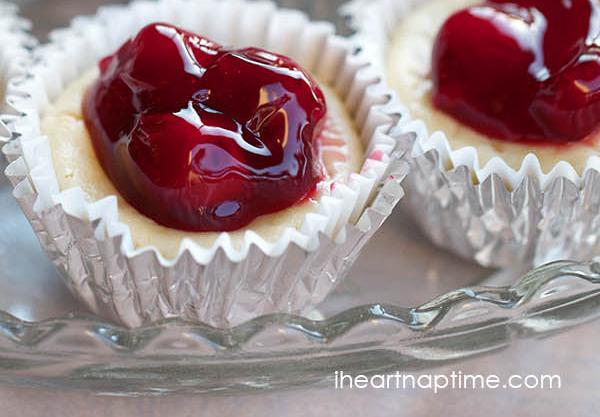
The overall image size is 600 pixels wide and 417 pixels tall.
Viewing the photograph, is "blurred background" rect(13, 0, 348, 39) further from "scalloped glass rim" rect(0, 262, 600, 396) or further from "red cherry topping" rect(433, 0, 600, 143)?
"scalloped glass rim" rect(0, 262, 600, 396)

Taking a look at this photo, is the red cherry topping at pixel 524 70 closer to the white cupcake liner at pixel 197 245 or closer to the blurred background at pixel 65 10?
the white cupcake liner at pixel 197 245

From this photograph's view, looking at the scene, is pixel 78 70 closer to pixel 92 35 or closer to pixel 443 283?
pixel 92 35

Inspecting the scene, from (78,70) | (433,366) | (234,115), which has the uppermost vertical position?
(234,115)

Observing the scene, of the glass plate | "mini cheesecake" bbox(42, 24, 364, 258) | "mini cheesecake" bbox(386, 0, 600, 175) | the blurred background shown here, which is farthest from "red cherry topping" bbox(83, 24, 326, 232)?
the blurred background

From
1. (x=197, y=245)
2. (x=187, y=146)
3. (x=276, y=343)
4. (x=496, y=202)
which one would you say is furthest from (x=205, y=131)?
(x=496, y=202)

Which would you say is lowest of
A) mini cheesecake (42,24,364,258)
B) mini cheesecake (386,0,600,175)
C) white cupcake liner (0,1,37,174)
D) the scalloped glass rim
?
the scalloped glass rim

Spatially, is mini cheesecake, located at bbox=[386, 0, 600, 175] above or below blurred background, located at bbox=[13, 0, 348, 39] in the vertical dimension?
above

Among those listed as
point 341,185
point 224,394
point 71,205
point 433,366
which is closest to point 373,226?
point 341,185
